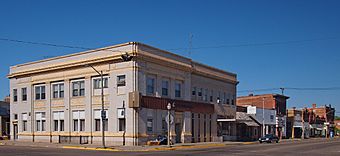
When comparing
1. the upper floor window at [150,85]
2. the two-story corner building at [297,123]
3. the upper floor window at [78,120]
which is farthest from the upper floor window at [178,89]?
the two-story corner building at [297,123]

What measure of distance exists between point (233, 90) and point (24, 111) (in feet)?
95.3

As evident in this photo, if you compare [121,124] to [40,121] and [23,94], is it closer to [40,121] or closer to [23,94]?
[40,121]

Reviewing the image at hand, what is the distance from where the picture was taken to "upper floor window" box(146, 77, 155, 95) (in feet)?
138

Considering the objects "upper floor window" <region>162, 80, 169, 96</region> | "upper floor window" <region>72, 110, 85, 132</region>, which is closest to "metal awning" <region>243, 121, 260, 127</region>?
"upper floor window" <region>162, 80, 169, 96</region>

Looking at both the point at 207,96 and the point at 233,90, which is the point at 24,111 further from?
the point at 233,90

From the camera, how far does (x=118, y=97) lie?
4172 cm

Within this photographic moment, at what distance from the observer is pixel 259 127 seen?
68312mm

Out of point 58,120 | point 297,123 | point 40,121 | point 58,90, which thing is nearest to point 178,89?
point 58,90

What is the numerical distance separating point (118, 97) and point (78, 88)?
6653mm

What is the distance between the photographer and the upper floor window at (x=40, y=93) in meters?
50.2

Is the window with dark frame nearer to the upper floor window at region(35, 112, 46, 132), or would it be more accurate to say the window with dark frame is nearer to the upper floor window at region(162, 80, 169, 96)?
the upper floor window at region(162, 80, 169, 96)

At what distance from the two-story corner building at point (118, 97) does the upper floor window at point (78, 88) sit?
0.36ft

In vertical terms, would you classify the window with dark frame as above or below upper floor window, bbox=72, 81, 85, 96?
below

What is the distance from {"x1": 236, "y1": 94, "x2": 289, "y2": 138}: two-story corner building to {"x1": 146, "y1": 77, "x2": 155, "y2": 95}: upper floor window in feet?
123
